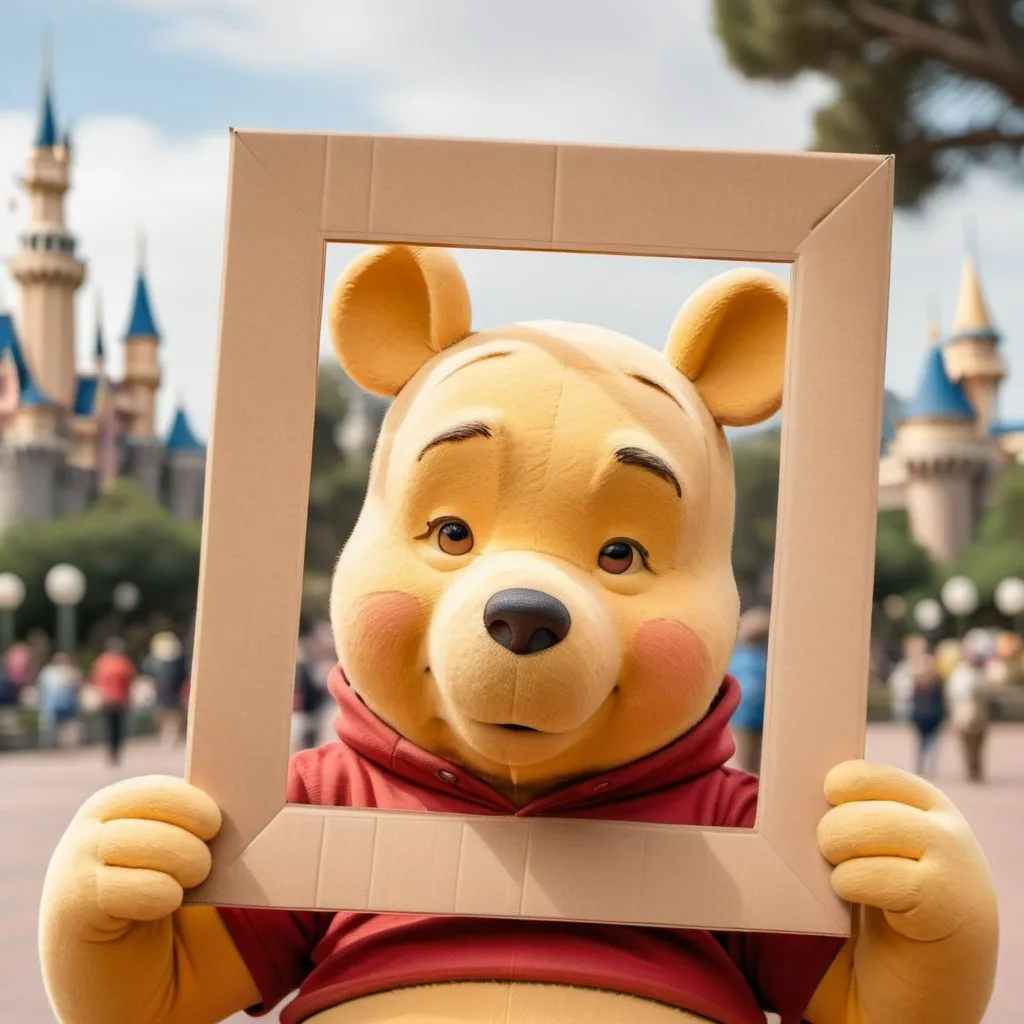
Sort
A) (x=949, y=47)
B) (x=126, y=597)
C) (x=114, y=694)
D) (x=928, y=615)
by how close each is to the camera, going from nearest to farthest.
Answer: (x=114, y=694), (x=949, y=47), (x=126, y=597), (x=928, y=615)

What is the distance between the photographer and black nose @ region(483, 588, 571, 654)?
193 cm

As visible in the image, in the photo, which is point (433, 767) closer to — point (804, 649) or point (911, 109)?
point (804, 649)

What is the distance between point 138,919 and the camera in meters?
2.04

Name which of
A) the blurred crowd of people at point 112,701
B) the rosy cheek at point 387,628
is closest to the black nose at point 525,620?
the rosy cheek at point 387,628

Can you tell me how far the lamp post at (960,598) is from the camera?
1299 inches

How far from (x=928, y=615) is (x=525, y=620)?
35443 mm

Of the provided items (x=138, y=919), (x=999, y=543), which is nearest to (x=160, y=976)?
(x=138, y=919)

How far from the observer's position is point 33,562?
33.2 meters

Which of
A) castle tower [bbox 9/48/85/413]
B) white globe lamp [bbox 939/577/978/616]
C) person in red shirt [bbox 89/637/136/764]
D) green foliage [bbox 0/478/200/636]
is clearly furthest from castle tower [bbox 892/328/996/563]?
person in red shirt [bbox 89/637/136/764]

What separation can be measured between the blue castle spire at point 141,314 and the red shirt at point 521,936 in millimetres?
42403

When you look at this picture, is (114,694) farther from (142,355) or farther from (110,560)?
(142,355)

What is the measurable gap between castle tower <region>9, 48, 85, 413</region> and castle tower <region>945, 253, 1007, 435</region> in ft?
83.7

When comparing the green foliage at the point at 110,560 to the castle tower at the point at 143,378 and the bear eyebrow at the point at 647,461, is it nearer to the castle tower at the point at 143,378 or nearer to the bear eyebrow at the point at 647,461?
the castle tower at the point at 143,378

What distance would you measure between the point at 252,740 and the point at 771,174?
3.44 feet
